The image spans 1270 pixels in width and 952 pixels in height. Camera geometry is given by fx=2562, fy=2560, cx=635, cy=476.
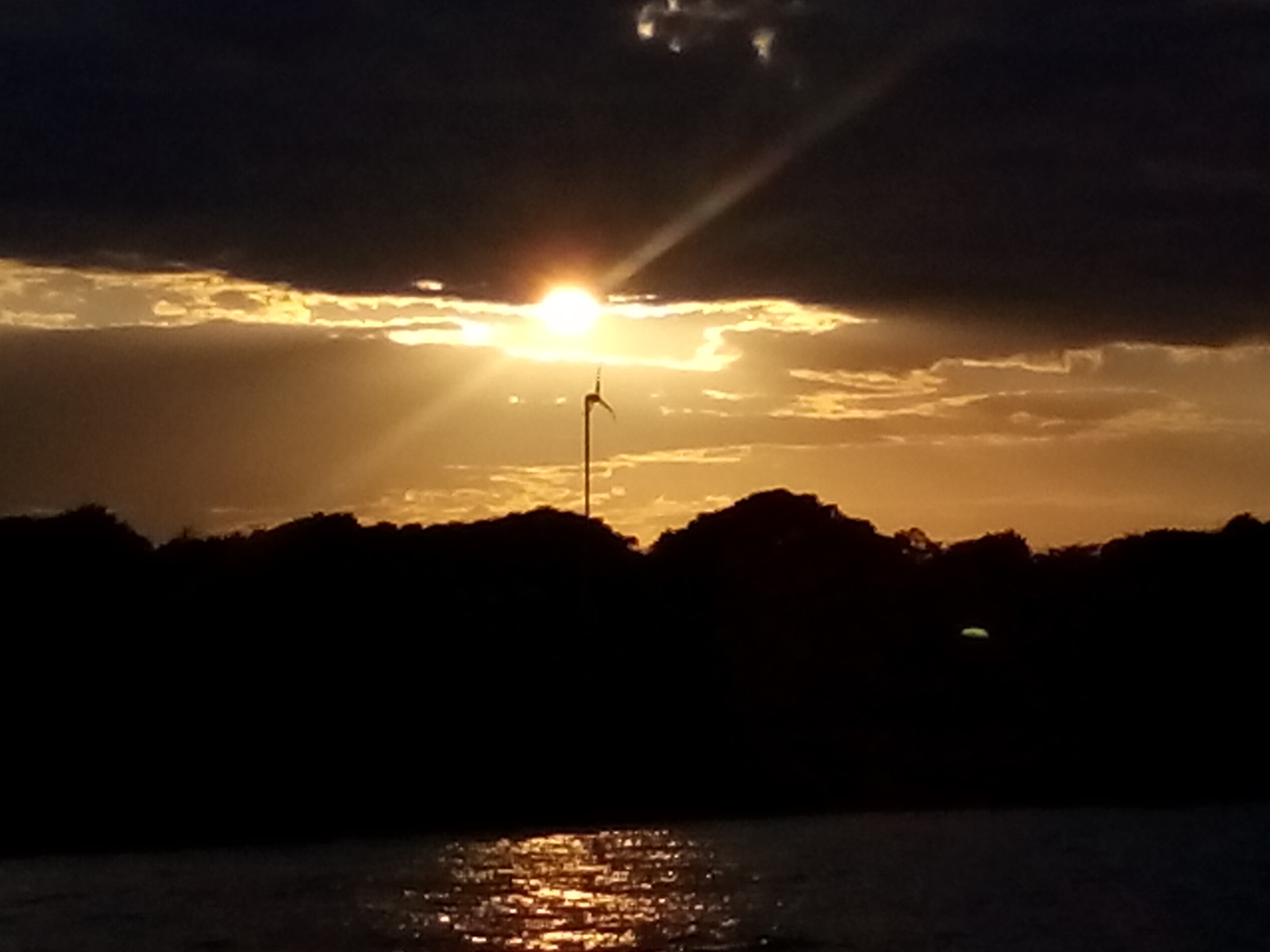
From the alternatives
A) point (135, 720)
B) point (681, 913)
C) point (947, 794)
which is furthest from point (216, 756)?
point (681, 913)

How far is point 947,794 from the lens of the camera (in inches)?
5340

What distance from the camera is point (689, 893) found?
3206 inches

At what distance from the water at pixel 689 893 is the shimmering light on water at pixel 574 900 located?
0.16 m

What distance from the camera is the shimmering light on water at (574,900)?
70.2 m

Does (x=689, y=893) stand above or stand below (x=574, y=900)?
above

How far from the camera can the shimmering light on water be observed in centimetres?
7019

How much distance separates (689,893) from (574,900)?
12.4 feet

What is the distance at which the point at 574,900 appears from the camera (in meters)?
80.4

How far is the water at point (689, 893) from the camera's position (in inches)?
2761

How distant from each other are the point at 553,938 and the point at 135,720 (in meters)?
60.4

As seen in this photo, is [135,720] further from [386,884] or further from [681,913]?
[681,913]

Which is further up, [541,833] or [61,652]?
[61,652]

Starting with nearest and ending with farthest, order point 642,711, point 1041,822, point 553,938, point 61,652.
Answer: point 553,938 → point 1041,822 → point 61,652 → point 642,711

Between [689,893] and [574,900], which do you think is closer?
[574,900]
